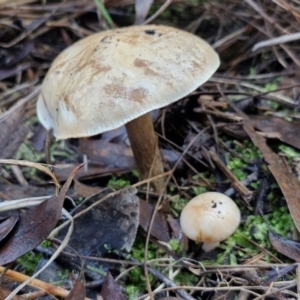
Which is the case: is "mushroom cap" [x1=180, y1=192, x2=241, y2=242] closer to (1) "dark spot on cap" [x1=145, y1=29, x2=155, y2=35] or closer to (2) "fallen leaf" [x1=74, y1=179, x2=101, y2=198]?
(2) "fallen leaf" [x1=74, y1=179, x2=101, y2=198]

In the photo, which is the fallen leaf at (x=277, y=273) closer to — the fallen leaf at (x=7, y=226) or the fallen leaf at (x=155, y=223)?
the fallen leaf at (x=155, y=223)

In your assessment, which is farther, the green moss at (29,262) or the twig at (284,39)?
the twig at (284,39)

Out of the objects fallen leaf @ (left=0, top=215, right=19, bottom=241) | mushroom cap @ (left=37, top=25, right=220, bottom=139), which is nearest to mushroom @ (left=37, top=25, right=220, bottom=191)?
mushroom cap @ (left=37, top=25, right=220, bottom=139)

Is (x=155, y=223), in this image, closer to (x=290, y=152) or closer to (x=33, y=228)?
(x=33, y=228)

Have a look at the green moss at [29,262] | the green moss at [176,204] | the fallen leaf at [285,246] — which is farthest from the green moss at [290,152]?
the green moss at [29,262]

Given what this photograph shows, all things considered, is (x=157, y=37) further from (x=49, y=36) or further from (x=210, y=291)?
(x=49, y=36)

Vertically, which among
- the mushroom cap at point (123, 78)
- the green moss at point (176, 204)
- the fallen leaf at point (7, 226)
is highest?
the mushroom cap at point (123, 78)

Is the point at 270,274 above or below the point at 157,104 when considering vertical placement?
below

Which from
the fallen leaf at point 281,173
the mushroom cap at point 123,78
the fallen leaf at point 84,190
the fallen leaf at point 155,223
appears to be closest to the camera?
the mushroom cap at point 123,78

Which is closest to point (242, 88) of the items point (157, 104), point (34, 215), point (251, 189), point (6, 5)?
point (251, 189)
